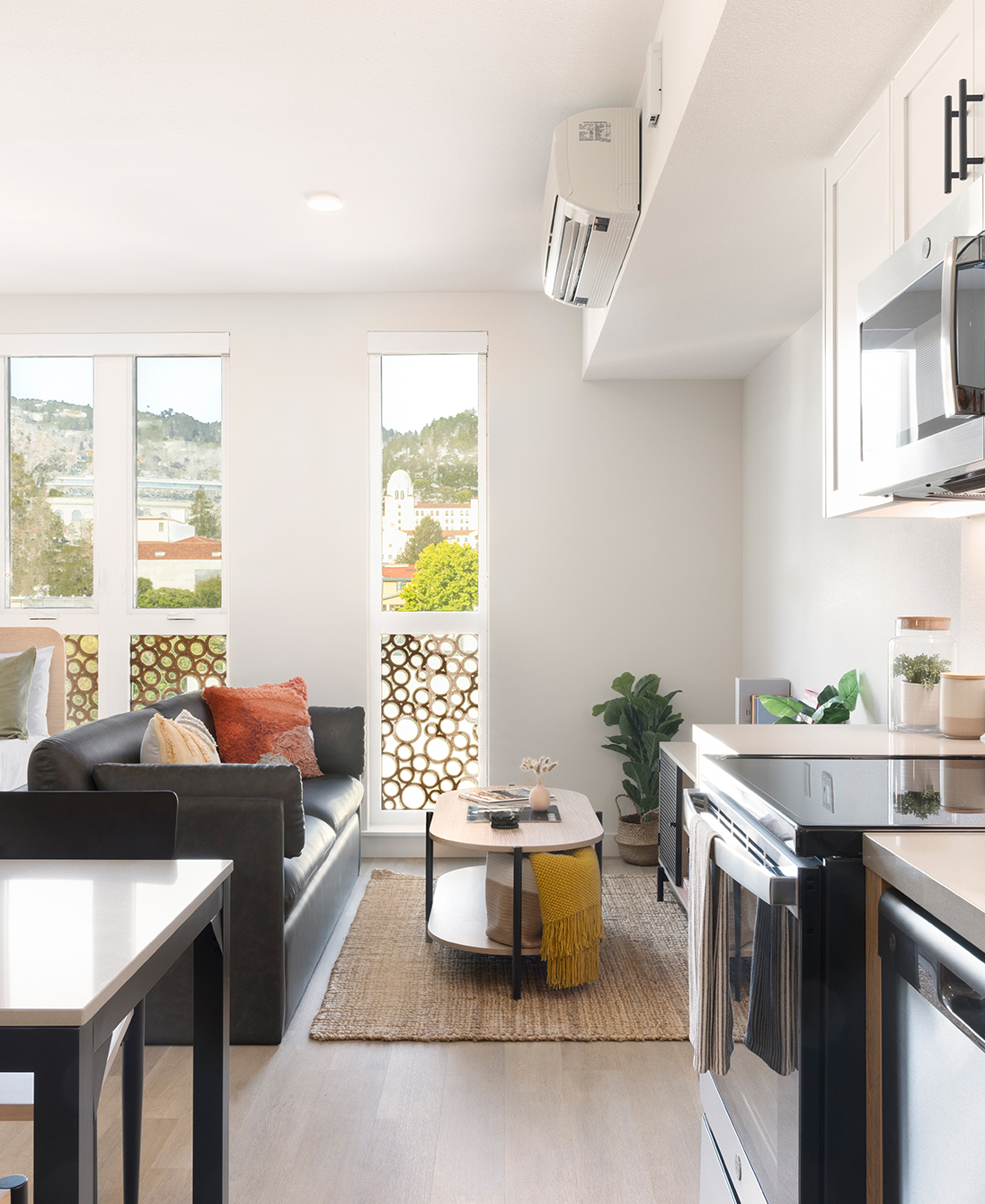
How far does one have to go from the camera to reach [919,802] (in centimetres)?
134

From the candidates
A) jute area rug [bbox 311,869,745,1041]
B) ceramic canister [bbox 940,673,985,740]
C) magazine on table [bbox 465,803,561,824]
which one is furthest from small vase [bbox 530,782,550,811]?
ceramic canister [bbox 940,673,985,740]

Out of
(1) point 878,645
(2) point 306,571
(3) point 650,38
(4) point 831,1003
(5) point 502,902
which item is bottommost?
(5) point 502,902

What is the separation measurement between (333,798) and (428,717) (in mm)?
1098

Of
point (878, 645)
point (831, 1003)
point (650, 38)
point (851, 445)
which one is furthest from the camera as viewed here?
point (878, 645)

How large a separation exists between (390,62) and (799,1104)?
263 cm

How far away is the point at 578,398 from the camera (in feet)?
14.5

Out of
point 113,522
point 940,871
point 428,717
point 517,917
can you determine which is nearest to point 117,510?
point 113,522

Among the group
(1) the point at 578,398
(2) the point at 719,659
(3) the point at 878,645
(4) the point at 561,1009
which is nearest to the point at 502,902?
(4) the point at 561,1009

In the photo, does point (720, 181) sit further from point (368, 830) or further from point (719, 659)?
point (368, 830)

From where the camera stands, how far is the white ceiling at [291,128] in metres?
2.31

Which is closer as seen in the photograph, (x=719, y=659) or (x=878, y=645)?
(x=878, y=645)

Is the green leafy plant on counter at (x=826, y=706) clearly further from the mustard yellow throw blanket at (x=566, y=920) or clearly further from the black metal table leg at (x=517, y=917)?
the black metal table leg at (x=517, y=917)

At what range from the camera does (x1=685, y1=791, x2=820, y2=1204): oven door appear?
1172mm

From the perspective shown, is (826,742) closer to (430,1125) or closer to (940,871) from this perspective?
(940,871)
